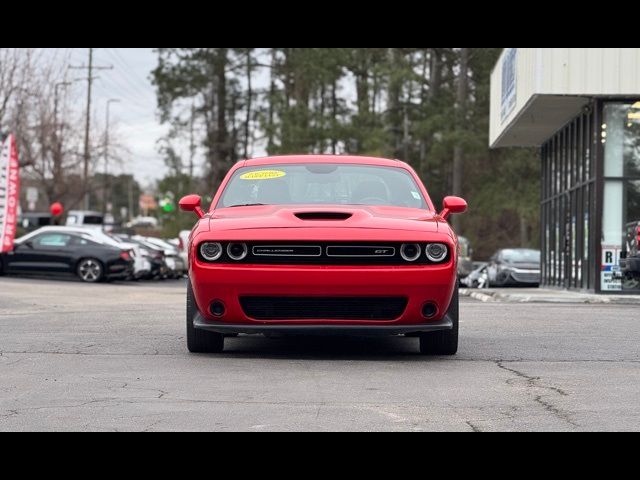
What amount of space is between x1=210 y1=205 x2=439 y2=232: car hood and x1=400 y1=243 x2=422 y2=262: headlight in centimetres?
13

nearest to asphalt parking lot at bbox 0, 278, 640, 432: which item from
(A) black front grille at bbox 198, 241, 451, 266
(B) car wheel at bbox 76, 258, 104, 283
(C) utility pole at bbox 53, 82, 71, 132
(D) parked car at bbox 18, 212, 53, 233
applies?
(A) black front grille at bbox 198, 241, 451, 266

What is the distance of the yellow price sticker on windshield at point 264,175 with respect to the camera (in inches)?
413

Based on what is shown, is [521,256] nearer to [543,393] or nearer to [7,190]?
[7,190]

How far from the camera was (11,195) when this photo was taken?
28922mm

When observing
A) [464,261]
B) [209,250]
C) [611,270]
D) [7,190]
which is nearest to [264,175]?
[209,250]

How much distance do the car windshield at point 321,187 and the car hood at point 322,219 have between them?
0.54 meters

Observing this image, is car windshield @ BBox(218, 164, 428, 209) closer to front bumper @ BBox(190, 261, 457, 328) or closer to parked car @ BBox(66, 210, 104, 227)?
front bumper @ BBox(190, 261, 457, 328)

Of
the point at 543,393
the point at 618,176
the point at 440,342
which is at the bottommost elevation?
the point at 543,393

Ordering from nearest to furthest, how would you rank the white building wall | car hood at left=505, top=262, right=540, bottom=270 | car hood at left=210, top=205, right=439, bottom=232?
car hood at left=210, top=205, right=439, bottom=232 < the white building wall < car hood at left=505, top=262, right=540, bottom=270

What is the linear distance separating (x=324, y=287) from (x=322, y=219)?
63cm

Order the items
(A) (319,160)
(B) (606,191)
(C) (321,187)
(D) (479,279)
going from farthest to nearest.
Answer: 1. (D) (479,279)
2. (B) (606,191)
3. (A) (319,160)
4. (C) (321,187)

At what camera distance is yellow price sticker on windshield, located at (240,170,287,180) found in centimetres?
1050

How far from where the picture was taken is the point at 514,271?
34.2 m
